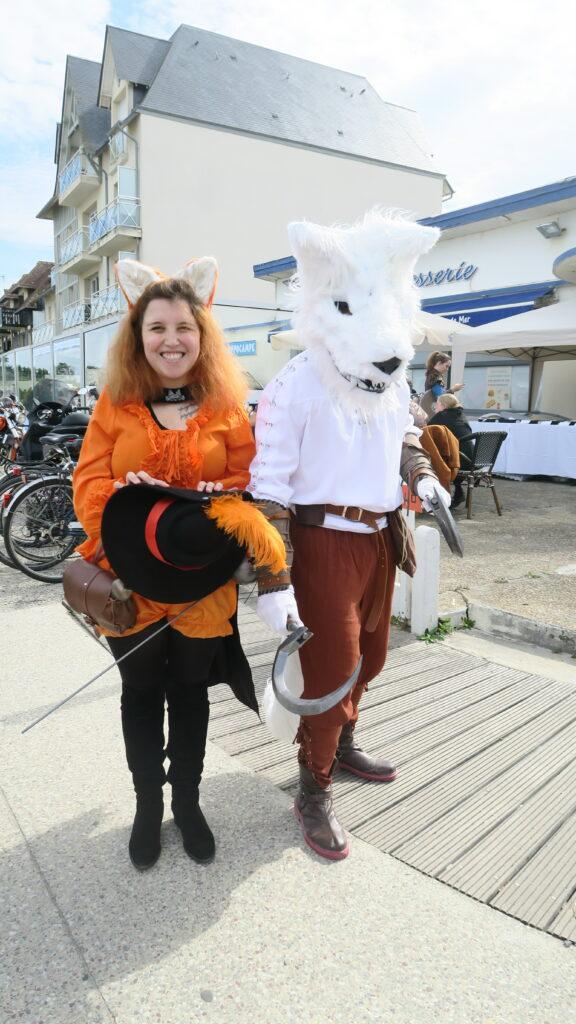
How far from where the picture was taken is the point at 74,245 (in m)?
30.5

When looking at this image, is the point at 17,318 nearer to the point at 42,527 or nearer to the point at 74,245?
the point at 74,245

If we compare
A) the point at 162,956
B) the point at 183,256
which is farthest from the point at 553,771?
the point at 183,256

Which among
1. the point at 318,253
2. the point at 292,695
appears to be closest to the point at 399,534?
the point at 292,695

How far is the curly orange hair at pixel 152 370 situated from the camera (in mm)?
1882

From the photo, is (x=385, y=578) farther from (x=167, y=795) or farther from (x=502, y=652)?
(x=502, y=652)

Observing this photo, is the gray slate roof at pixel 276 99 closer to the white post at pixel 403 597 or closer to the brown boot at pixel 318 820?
the white post at pixel 403 597

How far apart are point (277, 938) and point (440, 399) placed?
20.8ft

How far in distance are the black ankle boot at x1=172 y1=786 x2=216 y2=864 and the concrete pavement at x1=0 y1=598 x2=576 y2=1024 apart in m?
0.05

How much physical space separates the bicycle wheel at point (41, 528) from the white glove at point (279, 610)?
3759mm

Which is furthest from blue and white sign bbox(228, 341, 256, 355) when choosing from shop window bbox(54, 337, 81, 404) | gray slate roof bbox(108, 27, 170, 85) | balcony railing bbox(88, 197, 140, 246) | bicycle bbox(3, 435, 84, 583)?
gray slate roof bbox(108, 27, 170, 85)

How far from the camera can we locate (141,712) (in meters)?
1.98

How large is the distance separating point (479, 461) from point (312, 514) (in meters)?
6.45

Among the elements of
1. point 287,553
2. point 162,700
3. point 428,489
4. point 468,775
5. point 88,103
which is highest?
point 88,103

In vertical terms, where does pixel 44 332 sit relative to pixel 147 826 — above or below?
above
